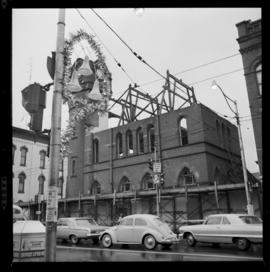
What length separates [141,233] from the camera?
14.4m

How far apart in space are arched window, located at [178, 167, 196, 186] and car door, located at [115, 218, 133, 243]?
504 inches

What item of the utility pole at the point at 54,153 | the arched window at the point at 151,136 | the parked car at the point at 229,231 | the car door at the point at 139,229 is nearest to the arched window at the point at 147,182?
the arched window at the point at 151,136

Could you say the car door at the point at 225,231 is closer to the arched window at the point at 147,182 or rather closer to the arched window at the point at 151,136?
the arched window at the point at 147,182

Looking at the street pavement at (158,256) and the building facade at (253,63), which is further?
the building facade at (253,63)

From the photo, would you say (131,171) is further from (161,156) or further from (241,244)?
(241,244)

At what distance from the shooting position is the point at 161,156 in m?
29.0

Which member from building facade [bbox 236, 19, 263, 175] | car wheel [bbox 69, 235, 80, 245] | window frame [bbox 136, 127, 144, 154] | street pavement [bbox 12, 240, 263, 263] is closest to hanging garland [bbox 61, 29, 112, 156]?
street pavement [bbox 12, 240, 263, 263]

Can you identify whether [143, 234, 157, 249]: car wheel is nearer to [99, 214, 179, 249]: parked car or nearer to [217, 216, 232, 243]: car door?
[99, 214, 179, 249]: parked car

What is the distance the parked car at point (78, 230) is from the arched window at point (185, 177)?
11212 mm

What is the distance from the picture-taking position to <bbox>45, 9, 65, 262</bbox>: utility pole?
5.48 meters

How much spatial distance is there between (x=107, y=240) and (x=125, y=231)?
1.21 meters

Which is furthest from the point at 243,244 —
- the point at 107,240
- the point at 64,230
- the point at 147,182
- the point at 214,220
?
the point at 147,182

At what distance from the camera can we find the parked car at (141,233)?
45.6ft
